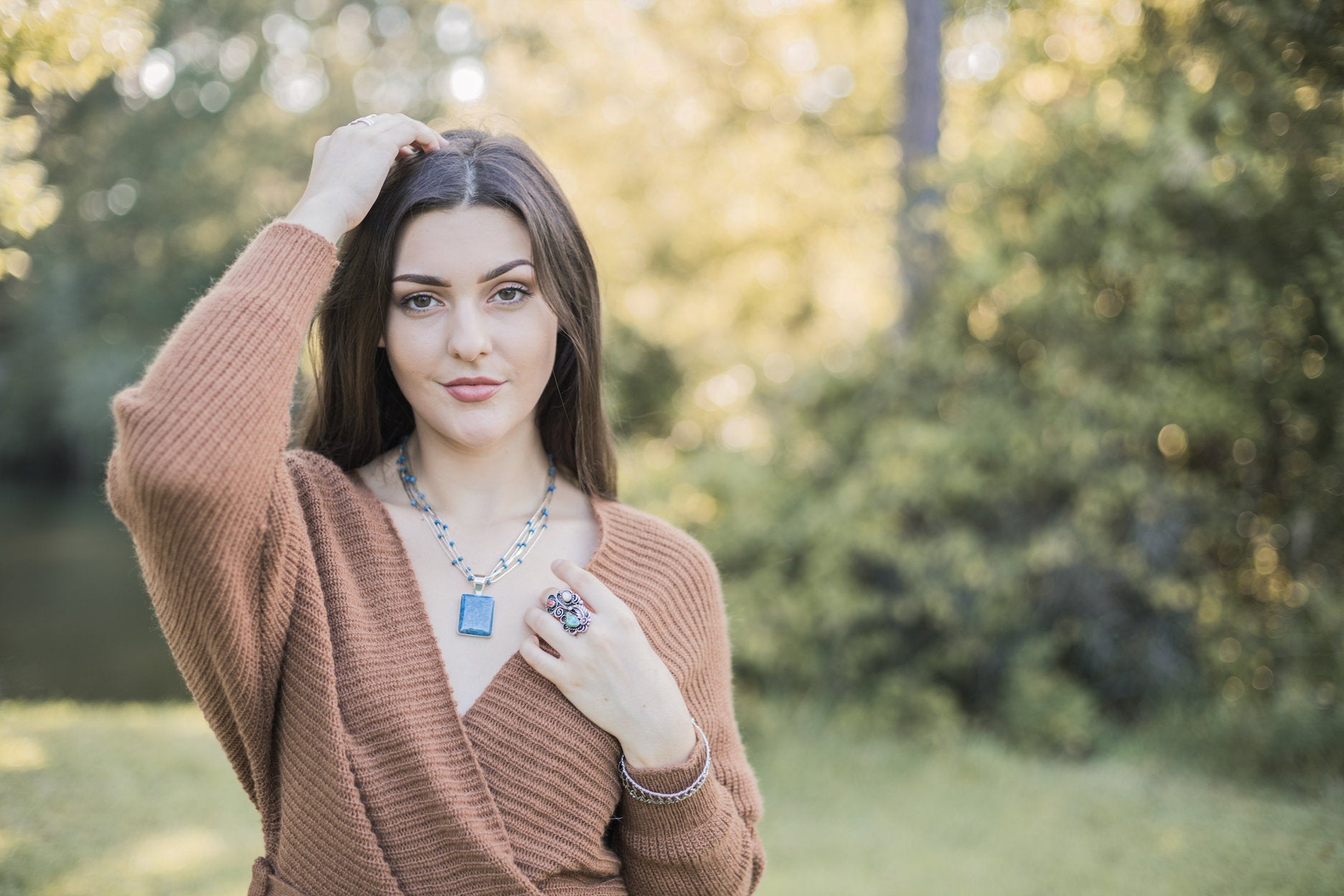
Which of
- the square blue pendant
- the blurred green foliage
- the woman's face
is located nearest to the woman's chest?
the square blue pendant

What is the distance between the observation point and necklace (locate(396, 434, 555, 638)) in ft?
5.81

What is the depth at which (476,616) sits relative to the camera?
177cm

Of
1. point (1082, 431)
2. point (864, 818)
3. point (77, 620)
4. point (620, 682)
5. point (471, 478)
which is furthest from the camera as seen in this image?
point (77, 620)

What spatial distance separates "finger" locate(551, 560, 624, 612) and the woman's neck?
21 centimetres

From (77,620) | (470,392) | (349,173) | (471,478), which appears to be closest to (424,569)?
(471,478)

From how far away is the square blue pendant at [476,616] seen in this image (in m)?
1.76

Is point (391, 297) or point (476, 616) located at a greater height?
point (391, 297)

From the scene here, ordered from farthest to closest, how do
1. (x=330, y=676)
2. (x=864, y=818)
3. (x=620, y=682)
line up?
(x=864, y=818) → (x=620, y=682) → (x=330, y=676)

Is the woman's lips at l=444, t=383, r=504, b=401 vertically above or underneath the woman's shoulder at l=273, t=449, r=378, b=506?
above

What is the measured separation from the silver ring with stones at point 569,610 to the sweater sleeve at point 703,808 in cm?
24

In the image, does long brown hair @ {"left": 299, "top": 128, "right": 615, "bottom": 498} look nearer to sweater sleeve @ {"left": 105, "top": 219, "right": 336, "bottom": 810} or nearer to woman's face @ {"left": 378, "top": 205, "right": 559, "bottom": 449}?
woman's face @ {"left": 378, "top": 205, "right": 559, "bottom": 449}

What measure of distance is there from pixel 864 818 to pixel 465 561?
3.12m

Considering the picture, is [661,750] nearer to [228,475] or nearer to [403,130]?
[228,475]

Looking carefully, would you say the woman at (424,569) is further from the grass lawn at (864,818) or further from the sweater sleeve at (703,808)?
the grass lawn at (864,818)
